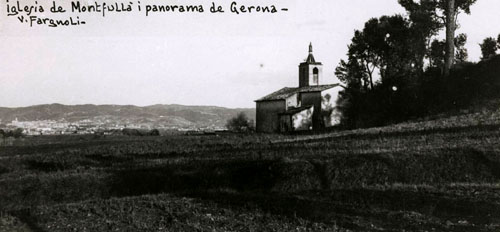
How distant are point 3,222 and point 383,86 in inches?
1404

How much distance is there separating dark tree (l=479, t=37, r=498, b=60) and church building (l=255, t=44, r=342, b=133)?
14649 millimetres

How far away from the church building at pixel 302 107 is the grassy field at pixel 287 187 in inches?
788

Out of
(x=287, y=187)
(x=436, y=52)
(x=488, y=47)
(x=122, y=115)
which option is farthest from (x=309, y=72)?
(x=287, y=187)

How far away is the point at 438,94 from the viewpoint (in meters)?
33.7

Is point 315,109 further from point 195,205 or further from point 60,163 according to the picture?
point 195,205

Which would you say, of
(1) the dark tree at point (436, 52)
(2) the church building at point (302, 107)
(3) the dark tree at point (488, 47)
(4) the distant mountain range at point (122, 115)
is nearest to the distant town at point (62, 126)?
(4) the distant mountain range at point (122, 115)

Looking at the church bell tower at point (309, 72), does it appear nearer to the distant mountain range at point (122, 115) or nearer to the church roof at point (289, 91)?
the church roof at point (289, 91)

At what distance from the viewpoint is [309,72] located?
55250 millimetres

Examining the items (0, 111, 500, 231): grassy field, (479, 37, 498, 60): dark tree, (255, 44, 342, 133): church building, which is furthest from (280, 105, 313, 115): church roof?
(0, 111, 500, 231): grassy field

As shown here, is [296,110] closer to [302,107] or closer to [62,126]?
[302,107]

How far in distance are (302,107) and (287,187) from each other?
3223 centimetres

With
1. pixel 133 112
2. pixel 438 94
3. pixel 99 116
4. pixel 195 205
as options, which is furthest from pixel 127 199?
pixel 133 112

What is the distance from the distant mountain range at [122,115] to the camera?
58.0m

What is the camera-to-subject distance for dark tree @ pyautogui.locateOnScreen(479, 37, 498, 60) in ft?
127
